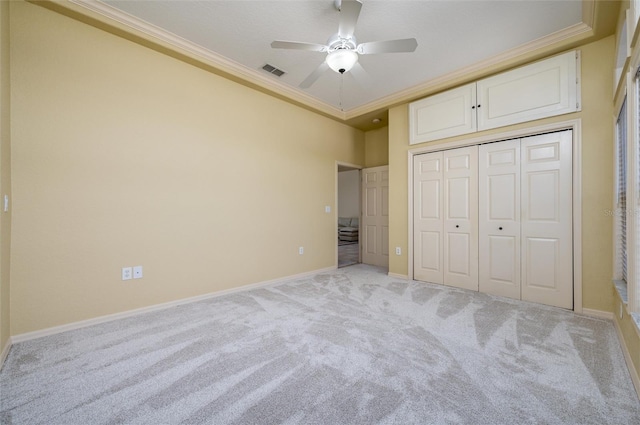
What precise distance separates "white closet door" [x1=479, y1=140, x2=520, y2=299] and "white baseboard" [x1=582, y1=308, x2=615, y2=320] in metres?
0.56

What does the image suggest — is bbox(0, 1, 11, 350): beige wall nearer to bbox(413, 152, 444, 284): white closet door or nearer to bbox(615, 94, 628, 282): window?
bbox(413, 152, 444, 284): white closet door

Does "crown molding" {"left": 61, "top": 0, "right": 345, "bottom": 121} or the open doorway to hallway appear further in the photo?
the open doorway to hallway

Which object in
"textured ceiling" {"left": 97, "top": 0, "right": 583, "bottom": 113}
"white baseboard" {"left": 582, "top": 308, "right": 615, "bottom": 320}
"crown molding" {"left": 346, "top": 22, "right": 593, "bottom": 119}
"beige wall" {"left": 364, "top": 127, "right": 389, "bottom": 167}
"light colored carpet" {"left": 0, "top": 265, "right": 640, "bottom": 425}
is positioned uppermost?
"textured ceiling" {"left": 97, "top": 0, "right": 583, "bottom": 113}

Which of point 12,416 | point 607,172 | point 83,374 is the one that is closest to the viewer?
point 12,416

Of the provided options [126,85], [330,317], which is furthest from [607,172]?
[126,85]

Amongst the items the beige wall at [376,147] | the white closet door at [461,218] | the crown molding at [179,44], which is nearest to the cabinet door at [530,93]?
the white closet door at [461,218]

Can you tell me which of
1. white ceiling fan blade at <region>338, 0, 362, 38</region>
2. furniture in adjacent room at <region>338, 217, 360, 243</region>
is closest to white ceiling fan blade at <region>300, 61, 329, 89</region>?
white ceiling fan blade at <region>338, 0, 362, 38</region>

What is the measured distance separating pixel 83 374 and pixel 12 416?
0.35m

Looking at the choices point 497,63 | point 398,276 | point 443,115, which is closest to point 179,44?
point 443,115

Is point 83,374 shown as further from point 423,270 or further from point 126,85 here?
point 423,270

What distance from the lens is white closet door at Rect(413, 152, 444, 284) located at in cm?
377

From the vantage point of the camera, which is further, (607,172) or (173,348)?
(607,172)

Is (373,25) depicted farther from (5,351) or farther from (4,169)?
(5,351)

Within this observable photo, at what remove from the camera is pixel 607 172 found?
2.56 m
